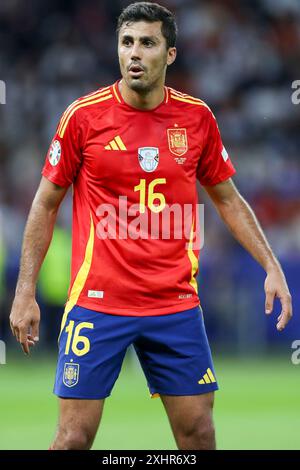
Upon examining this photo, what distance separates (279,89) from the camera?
1900cm

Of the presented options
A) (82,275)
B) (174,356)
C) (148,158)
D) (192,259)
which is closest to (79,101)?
(148,158)

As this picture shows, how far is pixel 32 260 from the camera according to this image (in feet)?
19.4

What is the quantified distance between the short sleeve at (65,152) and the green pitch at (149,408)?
132 inches

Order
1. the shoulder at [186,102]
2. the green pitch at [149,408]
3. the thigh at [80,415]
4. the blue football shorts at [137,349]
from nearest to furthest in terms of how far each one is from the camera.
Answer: the thigh at [80,415] < the blue football shorts at [137,349] < the shoulder at [186,102] < the green pitch at [149,408]

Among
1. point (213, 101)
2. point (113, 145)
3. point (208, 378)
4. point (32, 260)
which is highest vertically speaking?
point (113, 145)

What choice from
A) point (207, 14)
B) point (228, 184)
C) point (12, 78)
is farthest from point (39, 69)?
point (228, 184)

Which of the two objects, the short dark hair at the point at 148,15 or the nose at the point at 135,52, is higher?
the short dark hair at the point at 148,15

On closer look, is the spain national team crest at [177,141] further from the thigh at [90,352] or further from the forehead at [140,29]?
the thigh at [90,352]

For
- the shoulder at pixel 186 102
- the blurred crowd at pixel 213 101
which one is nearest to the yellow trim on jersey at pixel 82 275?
the shoulder at pixel 186 102

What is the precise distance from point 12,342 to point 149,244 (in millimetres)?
10260

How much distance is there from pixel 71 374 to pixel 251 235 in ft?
4.13

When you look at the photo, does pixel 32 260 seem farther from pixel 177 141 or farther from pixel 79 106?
pixel 177 141

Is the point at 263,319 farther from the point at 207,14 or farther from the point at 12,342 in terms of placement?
the point at 207,14

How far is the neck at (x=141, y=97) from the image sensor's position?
609cm
